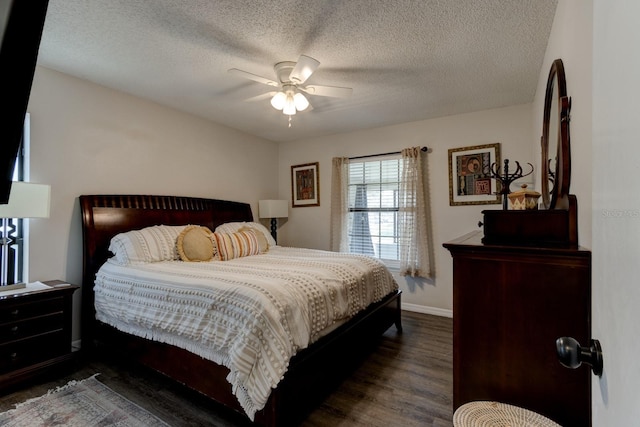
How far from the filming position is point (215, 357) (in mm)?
1786

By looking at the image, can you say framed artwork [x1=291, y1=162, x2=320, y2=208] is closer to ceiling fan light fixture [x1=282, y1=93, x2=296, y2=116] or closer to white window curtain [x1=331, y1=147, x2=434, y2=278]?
white window curtain [x1=331, y1=147, x2=434, y2=278]

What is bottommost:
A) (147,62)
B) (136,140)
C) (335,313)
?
(335,313)

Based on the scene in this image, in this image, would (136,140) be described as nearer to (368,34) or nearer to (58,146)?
(58,146)

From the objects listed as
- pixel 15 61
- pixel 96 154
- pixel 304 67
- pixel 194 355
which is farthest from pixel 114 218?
pixel 15 61

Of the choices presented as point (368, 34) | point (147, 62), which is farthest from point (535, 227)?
point (147, 62)

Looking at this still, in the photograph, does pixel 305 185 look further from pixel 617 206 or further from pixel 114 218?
pixel 617 206

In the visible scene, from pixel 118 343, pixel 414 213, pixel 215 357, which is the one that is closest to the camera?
pixel 215 357

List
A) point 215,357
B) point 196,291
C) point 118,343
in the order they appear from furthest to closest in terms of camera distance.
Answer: point 118,343, point 196,291, point 215,357

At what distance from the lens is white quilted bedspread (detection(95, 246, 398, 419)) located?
1.63m

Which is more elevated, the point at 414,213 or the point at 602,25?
the point at 602,25

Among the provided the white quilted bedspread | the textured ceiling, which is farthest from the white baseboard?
the textured ceiling

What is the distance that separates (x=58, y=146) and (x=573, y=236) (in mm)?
3715

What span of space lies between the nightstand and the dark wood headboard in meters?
0.32

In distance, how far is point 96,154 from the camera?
2920 mm
